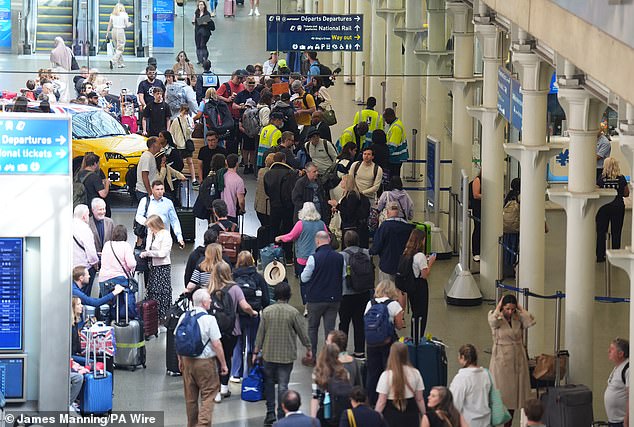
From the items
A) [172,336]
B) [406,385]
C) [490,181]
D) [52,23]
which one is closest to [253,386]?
[172,336]

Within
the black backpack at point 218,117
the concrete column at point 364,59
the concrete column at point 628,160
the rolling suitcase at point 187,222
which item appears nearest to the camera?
the concrete column at point 628,160

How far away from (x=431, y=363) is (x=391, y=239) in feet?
10.5

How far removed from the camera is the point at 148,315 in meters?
18.7

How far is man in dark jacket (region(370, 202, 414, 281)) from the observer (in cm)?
1869

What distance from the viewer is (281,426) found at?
12.5 metres

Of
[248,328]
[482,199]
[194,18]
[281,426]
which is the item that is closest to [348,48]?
[194,18]

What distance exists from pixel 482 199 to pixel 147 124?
9683 millimetres

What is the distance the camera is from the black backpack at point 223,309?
16.0 metres

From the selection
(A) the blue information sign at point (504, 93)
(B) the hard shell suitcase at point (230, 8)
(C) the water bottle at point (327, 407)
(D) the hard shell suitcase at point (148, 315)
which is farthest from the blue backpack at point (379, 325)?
(B) the hard shell suitcase at point (230, 8)

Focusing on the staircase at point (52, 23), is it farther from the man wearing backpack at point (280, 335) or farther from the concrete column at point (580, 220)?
the concrete column at point (580, 220)

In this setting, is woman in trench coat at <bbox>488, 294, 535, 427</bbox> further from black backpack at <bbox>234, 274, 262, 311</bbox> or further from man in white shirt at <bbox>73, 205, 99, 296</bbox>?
man in white shirt at <bbox>73, 205, 99, 296</bbox>

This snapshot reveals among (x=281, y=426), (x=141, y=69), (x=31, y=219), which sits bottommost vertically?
(x=281, y=426)

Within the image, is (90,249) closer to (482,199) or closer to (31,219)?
(31,219)

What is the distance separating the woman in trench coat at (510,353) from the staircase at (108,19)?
1413 cm
